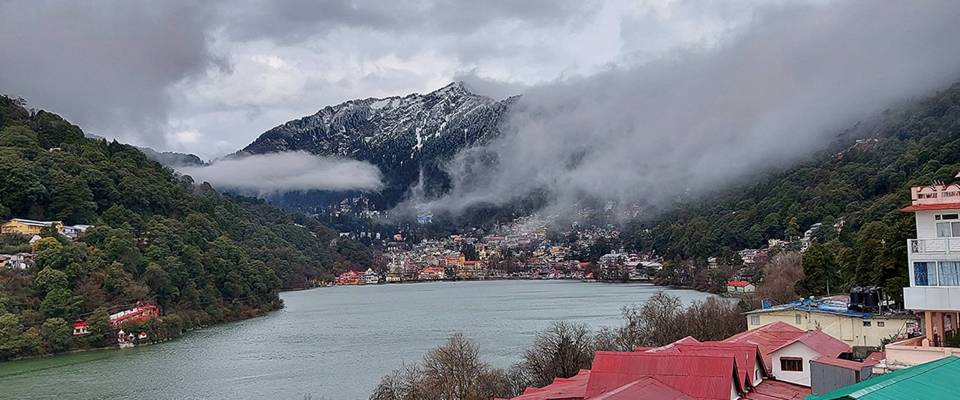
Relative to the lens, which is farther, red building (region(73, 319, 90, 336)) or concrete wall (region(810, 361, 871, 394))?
red building (region(73, 319, 90, 336))

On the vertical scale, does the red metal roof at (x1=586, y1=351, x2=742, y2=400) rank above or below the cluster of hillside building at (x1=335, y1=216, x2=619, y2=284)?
below

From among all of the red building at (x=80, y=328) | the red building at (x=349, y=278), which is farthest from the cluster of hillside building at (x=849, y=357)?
the red building at (x=349, y=278)

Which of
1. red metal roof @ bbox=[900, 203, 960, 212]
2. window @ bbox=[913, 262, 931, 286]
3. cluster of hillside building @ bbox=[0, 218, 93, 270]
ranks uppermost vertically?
cluster of hillside building @ bbox=[0, 218, 93, 270]

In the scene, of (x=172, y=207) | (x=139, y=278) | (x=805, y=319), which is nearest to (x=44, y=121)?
(x=172, y=207)

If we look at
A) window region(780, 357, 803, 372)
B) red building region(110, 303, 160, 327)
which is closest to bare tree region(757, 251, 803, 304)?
window region(780, 357, 803, 372)

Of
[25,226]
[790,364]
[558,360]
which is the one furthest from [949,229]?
[25,226]

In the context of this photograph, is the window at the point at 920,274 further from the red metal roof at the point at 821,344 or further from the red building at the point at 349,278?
the red building at the point at 349,278

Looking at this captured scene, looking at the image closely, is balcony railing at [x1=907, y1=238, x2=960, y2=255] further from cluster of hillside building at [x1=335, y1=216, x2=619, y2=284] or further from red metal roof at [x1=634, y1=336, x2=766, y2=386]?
cluster of hillside building at [x1=335, y1=216, x2=619, y2=284]
